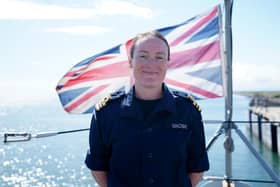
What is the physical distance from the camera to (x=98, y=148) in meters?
2.14

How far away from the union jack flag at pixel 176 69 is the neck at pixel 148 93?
7.78 ft

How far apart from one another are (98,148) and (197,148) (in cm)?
58

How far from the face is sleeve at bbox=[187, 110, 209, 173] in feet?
1.12

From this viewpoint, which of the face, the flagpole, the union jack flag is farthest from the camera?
the union jack flag

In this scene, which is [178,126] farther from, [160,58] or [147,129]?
[160,58]

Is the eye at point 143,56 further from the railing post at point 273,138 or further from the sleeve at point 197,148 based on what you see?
the railing post at point 273,138

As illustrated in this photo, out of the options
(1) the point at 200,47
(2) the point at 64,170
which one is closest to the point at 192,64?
(1) the point at 200,47

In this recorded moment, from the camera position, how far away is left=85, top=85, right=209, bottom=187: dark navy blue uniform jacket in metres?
2.01

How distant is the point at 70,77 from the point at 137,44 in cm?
308

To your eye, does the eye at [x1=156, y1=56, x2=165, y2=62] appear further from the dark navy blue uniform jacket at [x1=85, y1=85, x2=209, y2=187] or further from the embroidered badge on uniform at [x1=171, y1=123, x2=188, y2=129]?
the embroidered badge on uniform at [x1=171, y1=123, x2=188, y2=129]

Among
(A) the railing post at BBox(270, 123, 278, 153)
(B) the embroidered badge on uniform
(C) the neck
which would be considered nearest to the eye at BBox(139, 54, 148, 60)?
(C) the neck

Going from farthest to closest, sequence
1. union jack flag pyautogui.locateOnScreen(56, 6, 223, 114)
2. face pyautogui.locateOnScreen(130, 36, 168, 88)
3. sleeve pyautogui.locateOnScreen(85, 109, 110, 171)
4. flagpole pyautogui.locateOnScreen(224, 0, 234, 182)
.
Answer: union jack flag pyautogui.locateOnScreen(56, 6, 223, 114), flagpole pyautogui.locateOnScreen(224, 0, 234, 182), sleeve pyautogui.locateOnScreen(85, 109, 110, 171), face pyautogui.locateOnScreen(130, 36, 168, 88)

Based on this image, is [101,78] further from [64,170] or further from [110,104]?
[64,170]

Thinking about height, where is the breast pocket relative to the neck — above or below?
below
